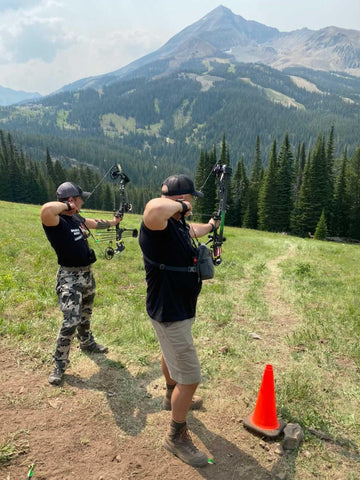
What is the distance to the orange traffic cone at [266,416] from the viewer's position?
487cm

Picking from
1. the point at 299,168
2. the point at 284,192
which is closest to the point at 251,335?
the point at 284,192

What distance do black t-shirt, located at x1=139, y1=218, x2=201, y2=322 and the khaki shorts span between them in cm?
14

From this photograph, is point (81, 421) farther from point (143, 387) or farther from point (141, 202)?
point (141, 202)

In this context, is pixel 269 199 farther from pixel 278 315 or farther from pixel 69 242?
pixel 69 242

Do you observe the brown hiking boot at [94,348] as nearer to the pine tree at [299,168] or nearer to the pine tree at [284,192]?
the pine tree at [284,192]

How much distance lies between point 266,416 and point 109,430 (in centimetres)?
236

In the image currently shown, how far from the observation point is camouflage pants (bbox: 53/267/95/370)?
5.97 metres

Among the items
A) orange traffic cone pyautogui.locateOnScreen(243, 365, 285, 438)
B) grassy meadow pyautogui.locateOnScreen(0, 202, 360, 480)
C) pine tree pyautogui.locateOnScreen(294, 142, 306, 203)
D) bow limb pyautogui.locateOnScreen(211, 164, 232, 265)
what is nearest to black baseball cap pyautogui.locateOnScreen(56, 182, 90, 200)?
bow limb pyautogui.locateOnScreen(211, 164, 232, 265)

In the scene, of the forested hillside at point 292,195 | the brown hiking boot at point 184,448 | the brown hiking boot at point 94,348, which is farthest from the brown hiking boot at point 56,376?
the forested hillside at point 292,195

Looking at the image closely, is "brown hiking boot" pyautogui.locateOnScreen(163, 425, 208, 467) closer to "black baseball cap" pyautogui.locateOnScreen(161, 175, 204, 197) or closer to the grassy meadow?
the grassy meadow

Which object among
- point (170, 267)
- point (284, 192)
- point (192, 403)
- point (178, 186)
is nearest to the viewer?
point (170, 267)

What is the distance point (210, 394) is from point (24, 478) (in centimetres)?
302

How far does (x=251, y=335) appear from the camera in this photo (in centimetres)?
820

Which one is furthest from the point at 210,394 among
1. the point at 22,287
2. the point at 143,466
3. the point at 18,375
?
the point at 22,287
